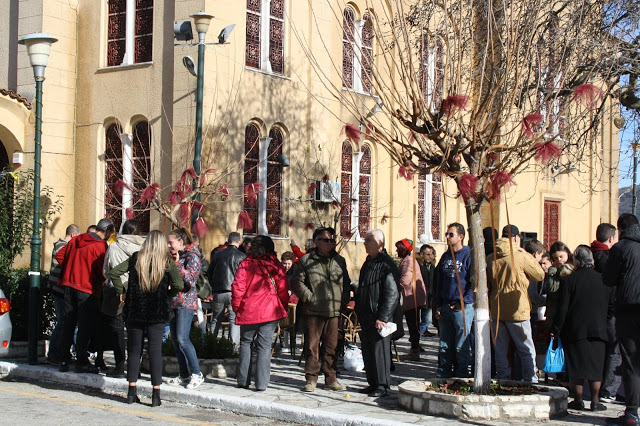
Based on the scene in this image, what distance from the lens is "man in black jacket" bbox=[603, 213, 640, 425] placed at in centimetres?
845

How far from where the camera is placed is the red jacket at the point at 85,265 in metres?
11.7

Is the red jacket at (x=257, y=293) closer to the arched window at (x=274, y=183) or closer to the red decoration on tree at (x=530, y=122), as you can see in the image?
the red decoration on tree at (x=530, y=122)

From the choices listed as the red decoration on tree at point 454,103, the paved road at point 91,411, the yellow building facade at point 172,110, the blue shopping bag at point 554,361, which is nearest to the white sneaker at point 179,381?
the paved road at point 91,411

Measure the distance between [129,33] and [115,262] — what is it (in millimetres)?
11235

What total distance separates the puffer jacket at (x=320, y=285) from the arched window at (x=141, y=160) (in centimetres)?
1061

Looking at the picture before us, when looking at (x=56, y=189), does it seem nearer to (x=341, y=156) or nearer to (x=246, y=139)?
(x=246, y=139)

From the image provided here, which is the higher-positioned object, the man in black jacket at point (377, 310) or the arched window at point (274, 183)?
the arched window at point (274, 183)

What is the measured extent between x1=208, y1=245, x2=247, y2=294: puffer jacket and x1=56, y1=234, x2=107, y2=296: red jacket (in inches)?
112

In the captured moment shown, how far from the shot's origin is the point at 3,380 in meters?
11.9

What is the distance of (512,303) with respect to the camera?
10.4 metres

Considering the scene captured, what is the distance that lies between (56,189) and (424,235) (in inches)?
420

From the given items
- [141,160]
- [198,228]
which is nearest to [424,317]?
[198,228]

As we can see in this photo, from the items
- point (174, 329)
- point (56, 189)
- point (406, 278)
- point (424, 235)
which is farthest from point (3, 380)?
point (424, 235)

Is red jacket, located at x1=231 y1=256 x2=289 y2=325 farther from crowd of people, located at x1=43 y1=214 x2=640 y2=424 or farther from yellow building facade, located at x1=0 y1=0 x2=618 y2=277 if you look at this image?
yellow building facade, located at x1=0 y1=0 x2=618 y2=277
